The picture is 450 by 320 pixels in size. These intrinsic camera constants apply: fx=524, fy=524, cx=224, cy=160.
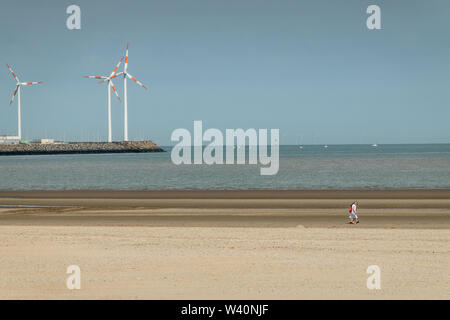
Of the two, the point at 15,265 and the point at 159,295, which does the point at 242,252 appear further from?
the point at 15,265

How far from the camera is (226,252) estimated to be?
1571 centimetres

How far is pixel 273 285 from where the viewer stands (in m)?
12.0

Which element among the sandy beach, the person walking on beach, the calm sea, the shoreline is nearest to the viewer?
the sandy beach

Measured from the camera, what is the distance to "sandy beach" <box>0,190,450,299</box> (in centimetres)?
1177

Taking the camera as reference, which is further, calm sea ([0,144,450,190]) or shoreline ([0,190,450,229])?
calm sea ([0,144,450,190])

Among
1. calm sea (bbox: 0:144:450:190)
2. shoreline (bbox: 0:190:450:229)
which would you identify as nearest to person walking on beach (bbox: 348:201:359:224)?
shoreline (bbox: 0:190:450:229)

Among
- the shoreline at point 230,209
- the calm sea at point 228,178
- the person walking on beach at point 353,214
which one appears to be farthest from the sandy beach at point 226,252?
the calm sea at point 228,178

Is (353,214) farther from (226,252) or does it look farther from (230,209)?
(230,209)

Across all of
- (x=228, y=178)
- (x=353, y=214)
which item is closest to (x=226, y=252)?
(x=353, y=214)

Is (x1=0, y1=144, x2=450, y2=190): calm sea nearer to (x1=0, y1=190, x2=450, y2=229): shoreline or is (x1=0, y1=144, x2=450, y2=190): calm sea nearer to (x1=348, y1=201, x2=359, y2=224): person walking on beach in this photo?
(x1=0, y1=190, x2=450, y2=229): shoreline

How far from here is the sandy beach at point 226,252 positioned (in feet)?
38.6

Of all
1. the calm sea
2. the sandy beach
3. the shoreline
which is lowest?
the calm sea
